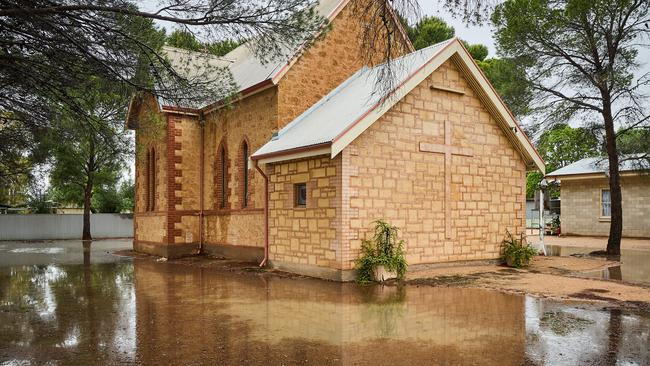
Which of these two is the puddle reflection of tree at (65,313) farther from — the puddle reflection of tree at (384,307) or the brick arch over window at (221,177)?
the brick arch over window at (221,177)

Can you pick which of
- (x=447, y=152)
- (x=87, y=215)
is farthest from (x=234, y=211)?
(x=87, y=215)

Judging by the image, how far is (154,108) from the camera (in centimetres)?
2117

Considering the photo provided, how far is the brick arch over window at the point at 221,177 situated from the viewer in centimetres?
1975

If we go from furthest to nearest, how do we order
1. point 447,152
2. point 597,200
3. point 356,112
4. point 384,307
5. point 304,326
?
point 597,200
point 447,152
point 356,112
point 384,307
point 304,326

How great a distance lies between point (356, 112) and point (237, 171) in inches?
252

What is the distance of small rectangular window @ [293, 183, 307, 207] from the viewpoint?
1457 cm

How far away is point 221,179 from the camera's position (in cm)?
1998

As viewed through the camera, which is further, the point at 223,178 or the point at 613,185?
the point at 613,185

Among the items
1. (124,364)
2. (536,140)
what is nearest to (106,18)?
(124,364)

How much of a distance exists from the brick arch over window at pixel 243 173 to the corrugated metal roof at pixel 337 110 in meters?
2.44

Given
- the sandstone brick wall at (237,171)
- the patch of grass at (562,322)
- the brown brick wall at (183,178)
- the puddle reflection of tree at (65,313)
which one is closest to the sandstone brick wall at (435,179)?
the sandstone brick wall at (237,171)

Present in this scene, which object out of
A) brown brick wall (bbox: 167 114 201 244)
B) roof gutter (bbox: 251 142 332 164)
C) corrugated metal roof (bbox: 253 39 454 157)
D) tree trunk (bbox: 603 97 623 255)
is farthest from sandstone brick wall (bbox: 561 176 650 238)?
brown brick wall (bbox: 167 114 201 244)

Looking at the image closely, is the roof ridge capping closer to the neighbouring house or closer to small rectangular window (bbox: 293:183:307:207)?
small rectangular window (bbox: 293:183:307:207)

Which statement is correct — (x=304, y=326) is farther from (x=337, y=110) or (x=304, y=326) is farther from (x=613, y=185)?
(x=613, y=185)
